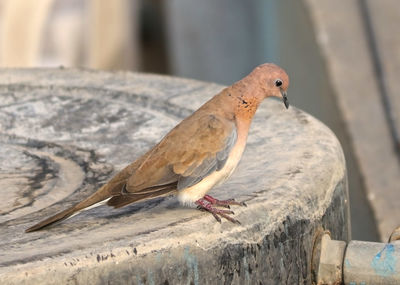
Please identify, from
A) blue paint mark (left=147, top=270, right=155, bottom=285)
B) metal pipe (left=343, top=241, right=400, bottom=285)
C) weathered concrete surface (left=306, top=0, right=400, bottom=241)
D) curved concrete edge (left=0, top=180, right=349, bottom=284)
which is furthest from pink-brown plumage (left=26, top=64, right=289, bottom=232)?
weathered concrete surface (left=306, top=0, right=400, bottom=241)

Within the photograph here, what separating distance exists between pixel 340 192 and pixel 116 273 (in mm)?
1011

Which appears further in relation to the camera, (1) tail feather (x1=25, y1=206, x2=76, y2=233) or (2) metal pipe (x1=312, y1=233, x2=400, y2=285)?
(2) metal pipe (x1=312, y1=233, x2=400, y2=285)

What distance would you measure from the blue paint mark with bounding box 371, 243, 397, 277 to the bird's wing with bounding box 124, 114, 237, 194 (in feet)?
1.69

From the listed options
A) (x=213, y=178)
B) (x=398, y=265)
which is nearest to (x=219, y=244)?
(x=213, y=178)

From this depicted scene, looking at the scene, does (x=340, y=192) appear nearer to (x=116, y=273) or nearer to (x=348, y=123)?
(x=116, y=273)

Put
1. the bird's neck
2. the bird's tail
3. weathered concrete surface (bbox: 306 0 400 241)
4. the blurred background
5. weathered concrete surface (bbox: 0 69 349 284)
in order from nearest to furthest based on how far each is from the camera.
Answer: weathered concrete surface (bbox: 0 69 349 284) → the bird's tail → the bird's neck → weathered concrete surface (bbox: 306 0 400 241) → the blurred background

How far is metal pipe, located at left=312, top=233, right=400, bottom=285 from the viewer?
A: 3.00 meters

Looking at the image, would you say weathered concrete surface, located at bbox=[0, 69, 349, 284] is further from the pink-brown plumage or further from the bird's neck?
the bird's neck

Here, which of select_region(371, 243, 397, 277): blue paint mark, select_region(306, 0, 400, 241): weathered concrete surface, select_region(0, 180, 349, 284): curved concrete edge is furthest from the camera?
select_region(306, 0, 400, 241): weathered concrete surface

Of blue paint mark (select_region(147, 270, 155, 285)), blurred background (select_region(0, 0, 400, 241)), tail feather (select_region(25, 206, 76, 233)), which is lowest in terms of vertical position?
blue paint mark (select_region(147, 270, 155, 285))

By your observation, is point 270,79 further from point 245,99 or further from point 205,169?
point 205,169

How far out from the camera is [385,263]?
2998 mm

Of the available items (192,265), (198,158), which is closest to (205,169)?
(198,158)

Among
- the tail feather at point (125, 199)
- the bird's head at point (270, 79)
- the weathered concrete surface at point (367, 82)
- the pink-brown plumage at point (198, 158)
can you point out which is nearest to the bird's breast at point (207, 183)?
the pink-brown plumage at point (198, 158)
